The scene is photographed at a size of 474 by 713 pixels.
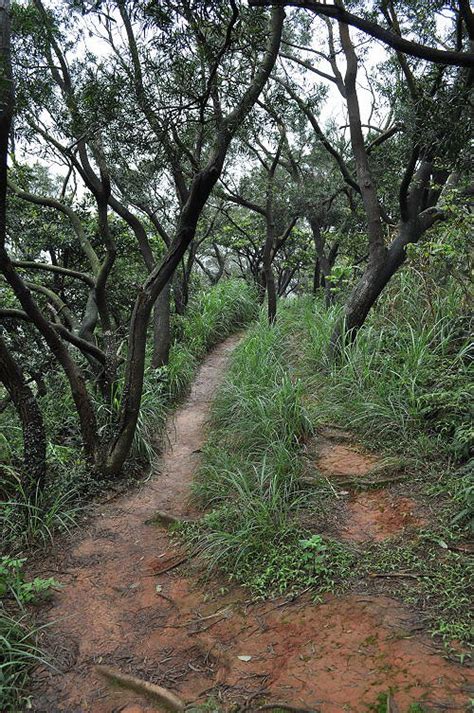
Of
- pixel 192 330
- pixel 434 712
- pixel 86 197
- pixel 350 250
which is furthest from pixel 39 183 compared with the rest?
pixel 434 712

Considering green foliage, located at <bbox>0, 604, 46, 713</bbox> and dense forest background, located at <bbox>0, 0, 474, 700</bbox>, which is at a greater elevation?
dense forest background, located at <bbox>0, 0, 474, 700</bbox>

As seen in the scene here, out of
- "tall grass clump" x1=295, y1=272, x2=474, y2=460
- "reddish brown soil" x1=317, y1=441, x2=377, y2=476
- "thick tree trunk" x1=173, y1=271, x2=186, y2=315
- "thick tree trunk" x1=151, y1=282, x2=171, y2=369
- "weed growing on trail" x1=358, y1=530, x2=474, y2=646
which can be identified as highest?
"thick tree trunk" x1=173, y1=271, x2=186, y2=315

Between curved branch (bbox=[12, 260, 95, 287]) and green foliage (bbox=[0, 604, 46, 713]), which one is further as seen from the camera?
curved branch (bbox=[12, 260, 95, 287])

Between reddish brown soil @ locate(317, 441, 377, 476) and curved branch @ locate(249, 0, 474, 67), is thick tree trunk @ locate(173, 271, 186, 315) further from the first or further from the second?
curved branch @ locate(249, 0, 474, 67)

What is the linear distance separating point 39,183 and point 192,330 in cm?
455

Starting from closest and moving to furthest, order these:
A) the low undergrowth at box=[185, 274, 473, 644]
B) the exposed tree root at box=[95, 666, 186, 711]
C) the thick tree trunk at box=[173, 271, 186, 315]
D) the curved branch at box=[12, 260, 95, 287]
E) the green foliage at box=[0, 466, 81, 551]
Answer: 1. the exposed tree root at box=[95, 666, 186, 711]
2. the low undergrowth at box=[185, 274, 473, 644]
3. the green foliage at box=[0, 466, 81, 551]
4. the curved branch at box=[12, 260, 95, 287]
5. the thick tree trunk at box=[173, 271, 186, 315]

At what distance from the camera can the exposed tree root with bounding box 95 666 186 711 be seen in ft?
7.75

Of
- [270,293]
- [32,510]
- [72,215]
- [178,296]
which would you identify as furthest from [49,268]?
[270,293]

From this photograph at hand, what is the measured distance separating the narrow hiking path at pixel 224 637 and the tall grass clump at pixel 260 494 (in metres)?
0.19

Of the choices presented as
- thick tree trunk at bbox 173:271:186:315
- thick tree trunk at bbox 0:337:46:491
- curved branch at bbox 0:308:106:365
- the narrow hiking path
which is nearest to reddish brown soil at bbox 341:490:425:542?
the narrow hiking path

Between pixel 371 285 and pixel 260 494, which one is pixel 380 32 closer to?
pixel 260 494

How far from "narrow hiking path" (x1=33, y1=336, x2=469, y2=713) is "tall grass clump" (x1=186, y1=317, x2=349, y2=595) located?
7.6 inches

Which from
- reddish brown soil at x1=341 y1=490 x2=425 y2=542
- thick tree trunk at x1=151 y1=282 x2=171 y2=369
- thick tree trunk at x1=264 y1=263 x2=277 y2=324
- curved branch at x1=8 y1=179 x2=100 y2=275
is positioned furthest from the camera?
thick tree trunk at x1=264 y1=263 x2=277 y2=324

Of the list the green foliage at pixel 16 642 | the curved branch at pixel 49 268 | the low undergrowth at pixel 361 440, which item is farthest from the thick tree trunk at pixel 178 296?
the green foliage at pixel 16 642
